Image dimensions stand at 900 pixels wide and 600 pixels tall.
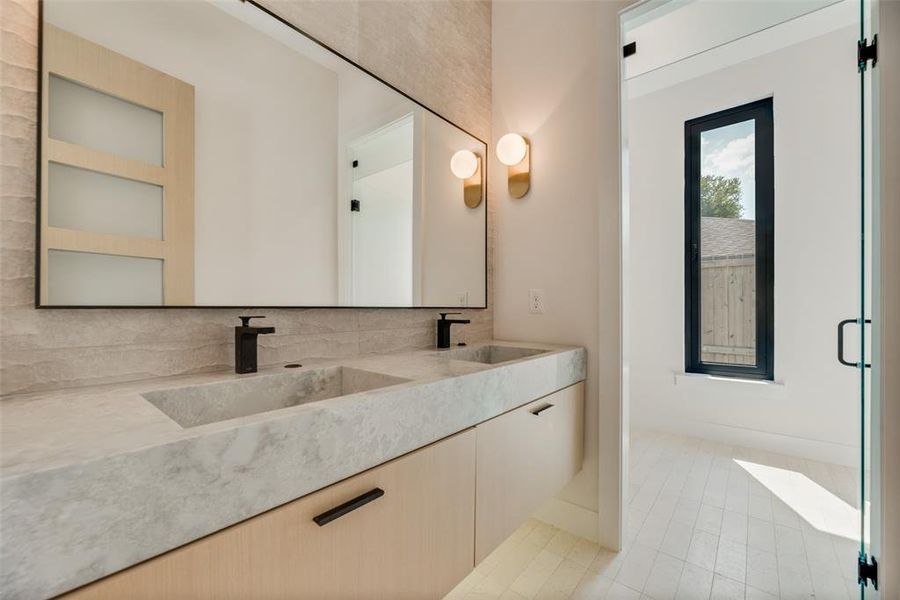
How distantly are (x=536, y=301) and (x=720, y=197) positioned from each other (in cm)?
209

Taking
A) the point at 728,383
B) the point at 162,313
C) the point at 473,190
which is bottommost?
the point at 728,383

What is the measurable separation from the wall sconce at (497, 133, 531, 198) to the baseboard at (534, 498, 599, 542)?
4.90 ft

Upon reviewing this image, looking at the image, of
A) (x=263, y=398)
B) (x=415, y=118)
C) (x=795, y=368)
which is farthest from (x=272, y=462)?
(x=795, y=368)

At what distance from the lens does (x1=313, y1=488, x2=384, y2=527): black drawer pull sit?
0.69 meters

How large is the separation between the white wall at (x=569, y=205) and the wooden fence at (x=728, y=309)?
1868 mm

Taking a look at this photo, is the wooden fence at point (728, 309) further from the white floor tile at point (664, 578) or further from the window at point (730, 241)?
the white floor tile at point (664, 578)

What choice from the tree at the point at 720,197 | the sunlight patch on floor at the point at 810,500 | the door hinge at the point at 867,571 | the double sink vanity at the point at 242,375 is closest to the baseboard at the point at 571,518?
the double sink vanity at the point at 242,375

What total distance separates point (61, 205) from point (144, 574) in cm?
77

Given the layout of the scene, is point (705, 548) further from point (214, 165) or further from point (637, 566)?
point (214, 165)

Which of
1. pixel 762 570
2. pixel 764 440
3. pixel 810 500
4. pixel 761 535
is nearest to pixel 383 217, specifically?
pixel 762 570

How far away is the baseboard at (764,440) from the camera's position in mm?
2453

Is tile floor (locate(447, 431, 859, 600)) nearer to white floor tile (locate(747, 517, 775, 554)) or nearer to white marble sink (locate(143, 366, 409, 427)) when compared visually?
white floor tile (locate(747, 517, 775, 554))

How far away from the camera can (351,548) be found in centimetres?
75

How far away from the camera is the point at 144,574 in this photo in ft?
1.66
